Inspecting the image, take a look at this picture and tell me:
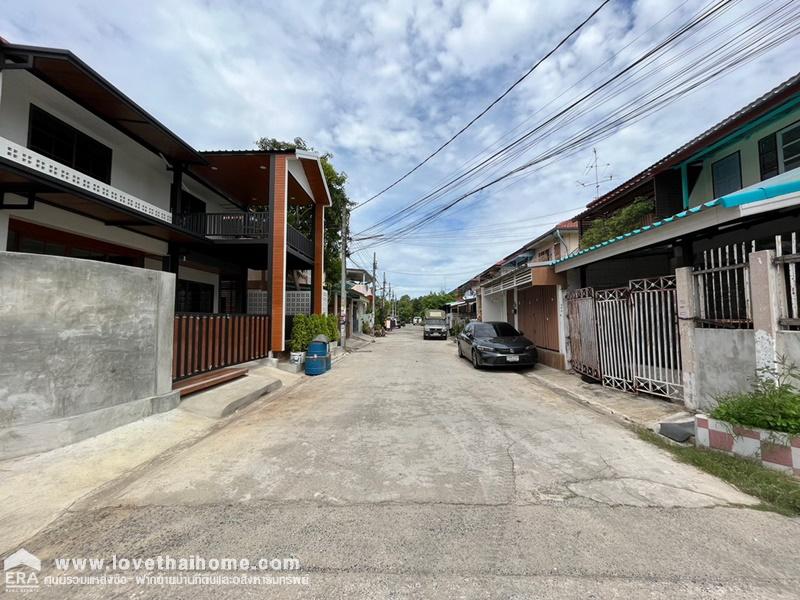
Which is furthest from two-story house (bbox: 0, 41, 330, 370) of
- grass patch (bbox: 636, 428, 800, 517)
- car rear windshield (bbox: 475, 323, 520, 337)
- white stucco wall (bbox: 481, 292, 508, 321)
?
white stucco wall (bbox: 481, 292, 508, 321)

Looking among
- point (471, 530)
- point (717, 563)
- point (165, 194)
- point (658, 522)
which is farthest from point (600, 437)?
point (165, 194)

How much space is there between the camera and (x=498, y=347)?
1075 cm

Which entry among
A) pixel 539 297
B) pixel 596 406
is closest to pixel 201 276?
pixel 539 297

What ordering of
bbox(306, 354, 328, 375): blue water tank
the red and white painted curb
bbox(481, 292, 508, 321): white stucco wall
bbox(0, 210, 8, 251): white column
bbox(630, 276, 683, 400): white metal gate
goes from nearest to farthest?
the red and white painted curb
bbox(630, 276, 683, 400): white metal gate
bbox(0, 210, 8, 251): white column
bbox(306, 354, 328, 375): blue water tank
bbox(481, 292, 508, 321): white stucco wall

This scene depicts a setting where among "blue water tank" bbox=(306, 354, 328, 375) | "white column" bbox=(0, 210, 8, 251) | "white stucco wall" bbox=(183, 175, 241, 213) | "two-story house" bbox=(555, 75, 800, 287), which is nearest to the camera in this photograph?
"two-story house" bbox=(555, 75, 800, 287)

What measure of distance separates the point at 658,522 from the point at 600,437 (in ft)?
6.99

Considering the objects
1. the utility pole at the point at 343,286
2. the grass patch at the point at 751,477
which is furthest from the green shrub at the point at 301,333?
the grass patch at the point at 751,477

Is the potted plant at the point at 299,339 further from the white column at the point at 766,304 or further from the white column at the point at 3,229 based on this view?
the white column at the point at 766,304

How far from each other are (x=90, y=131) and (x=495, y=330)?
12145 millimetres

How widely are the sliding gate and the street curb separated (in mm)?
833

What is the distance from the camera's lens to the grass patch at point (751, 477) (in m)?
3.02

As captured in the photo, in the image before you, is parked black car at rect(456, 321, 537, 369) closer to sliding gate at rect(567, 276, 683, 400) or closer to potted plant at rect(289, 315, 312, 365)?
sliding gate at rect(567, 276, 683, 400)

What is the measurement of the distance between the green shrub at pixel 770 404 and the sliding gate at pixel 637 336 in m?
1.82

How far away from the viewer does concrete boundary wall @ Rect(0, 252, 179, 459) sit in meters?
4.02
